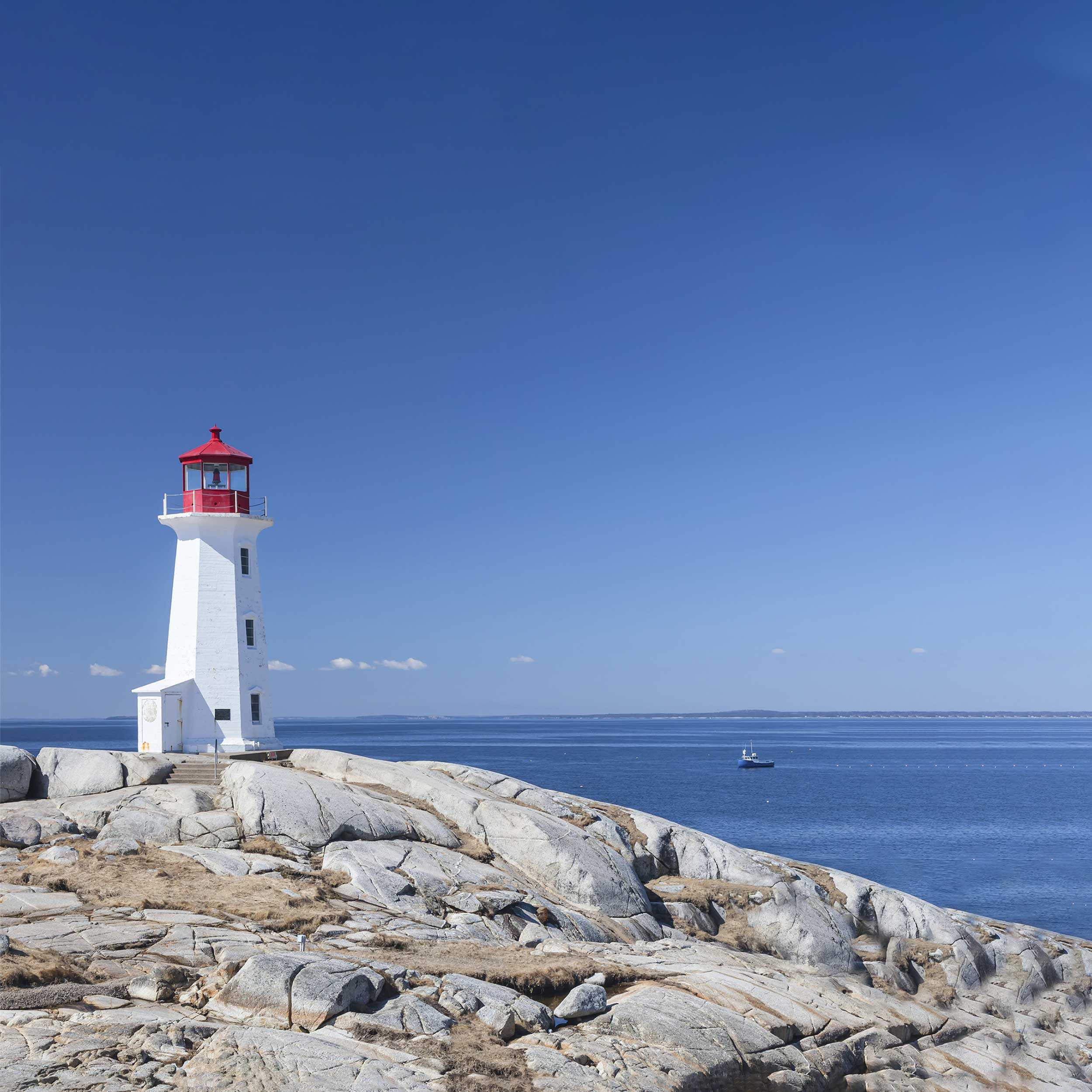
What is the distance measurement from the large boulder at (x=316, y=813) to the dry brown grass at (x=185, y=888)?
250 centimetres

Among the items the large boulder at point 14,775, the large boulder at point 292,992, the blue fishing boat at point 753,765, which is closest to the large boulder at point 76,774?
the large boulder at point 14,775

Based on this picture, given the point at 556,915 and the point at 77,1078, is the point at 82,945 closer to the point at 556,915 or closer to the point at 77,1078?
the point at 77,1078

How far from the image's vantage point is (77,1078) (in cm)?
1246

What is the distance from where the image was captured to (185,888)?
21328 mm

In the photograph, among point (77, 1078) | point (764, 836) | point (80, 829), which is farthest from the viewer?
point (764, 836)

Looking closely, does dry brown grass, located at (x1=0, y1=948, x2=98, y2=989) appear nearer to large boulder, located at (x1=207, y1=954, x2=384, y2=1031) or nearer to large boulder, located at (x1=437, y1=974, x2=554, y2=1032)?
large boulder, located at (x1=207, y1=954, x2=384, y2=1031)

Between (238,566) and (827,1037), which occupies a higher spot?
(238,566)

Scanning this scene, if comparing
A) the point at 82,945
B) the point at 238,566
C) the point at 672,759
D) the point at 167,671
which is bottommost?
the point at 672,759

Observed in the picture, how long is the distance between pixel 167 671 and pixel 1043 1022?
100ft

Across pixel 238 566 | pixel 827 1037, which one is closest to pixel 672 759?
pixel 238 566

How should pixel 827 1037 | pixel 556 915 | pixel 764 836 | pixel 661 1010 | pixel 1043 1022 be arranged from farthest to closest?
1. pixel 764 836
2. pixel 1043 1022
3. pixel 556 915
4. pixel 827 1037
5. pixel 661 1010

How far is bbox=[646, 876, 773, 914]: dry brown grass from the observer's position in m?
28.4

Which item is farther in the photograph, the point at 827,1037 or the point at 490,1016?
the point at 827,1037

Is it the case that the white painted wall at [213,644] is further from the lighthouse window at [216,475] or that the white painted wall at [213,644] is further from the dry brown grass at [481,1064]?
the dry brown grass at [481,1064]
